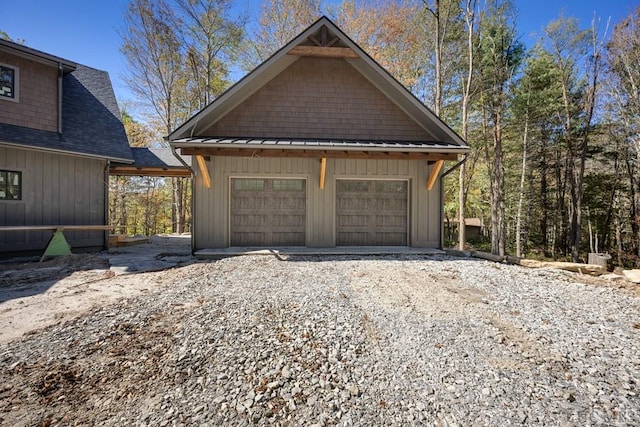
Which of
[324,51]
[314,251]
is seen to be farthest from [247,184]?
[324,51]

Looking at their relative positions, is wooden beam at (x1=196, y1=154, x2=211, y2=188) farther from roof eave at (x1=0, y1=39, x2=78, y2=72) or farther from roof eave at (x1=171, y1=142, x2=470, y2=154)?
roof eave at (x1=0, y1=39, x2=78, y2=72)

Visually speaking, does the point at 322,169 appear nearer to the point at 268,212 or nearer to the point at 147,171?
the point at 268,212

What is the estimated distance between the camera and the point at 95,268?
580 centimetres

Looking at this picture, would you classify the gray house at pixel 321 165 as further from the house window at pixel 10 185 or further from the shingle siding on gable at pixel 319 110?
the house window at pixel 10 185

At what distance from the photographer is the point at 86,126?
8633 mm

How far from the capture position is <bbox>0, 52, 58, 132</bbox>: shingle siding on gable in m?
7.30

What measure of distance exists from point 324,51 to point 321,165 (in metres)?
2.90

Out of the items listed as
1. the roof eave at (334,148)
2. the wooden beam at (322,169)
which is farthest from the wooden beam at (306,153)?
the wooden beam at (322,169)

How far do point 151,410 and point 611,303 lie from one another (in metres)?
5.45

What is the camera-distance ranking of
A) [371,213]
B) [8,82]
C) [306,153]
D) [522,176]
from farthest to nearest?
[522,176], [371,213], [8,82], [306,153]

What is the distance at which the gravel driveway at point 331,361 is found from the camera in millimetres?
1854

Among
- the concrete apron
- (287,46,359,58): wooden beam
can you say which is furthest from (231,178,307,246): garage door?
(287,46,359,58): wooden beam

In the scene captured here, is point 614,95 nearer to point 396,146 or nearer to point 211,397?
point 396,146

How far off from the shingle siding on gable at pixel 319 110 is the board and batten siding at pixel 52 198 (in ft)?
13.7
